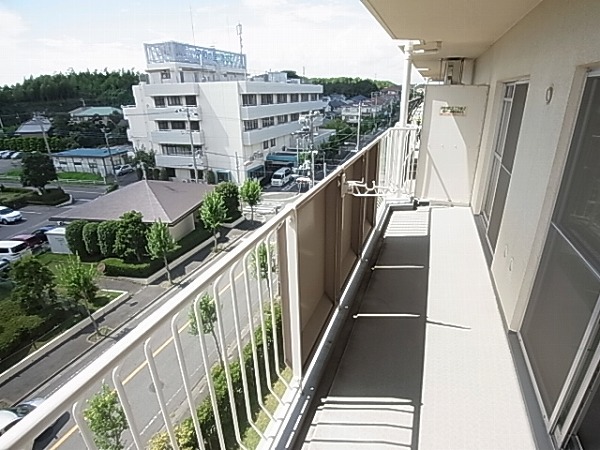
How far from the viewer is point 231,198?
16.5 metres

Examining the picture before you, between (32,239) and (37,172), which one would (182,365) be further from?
(37,172)

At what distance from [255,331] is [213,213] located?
13248 mm

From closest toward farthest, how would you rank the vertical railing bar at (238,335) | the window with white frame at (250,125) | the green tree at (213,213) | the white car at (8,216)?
the vertical railing bar at (238,335), the green tree at (213,213), the white car at (8,216), the window with white frame at (250,125)

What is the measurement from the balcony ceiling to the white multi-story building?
19218 mm

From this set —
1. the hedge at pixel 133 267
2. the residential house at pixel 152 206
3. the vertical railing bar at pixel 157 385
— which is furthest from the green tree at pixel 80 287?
the vertical railing bar at pixel 157 385

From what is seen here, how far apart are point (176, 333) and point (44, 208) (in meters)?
21.6

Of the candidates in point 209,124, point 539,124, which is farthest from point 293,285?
point 209,124

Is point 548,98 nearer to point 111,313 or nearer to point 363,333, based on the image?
point 363,333

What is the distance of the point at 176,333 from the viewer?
0.78m

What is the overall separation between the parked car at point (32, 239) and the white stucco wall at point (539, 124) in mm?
16813

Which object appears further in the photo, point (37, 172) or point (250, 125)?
point (250, 125)

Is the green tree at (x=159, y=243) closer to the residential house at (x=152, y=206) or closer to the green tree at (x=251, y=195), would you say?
the residential house at (x=152, y=206)

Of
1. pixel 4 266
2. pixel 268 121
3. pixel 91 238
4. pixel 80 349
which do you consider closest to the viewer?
pixel 80 349

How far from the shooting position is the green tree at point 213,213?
14.2 metres
